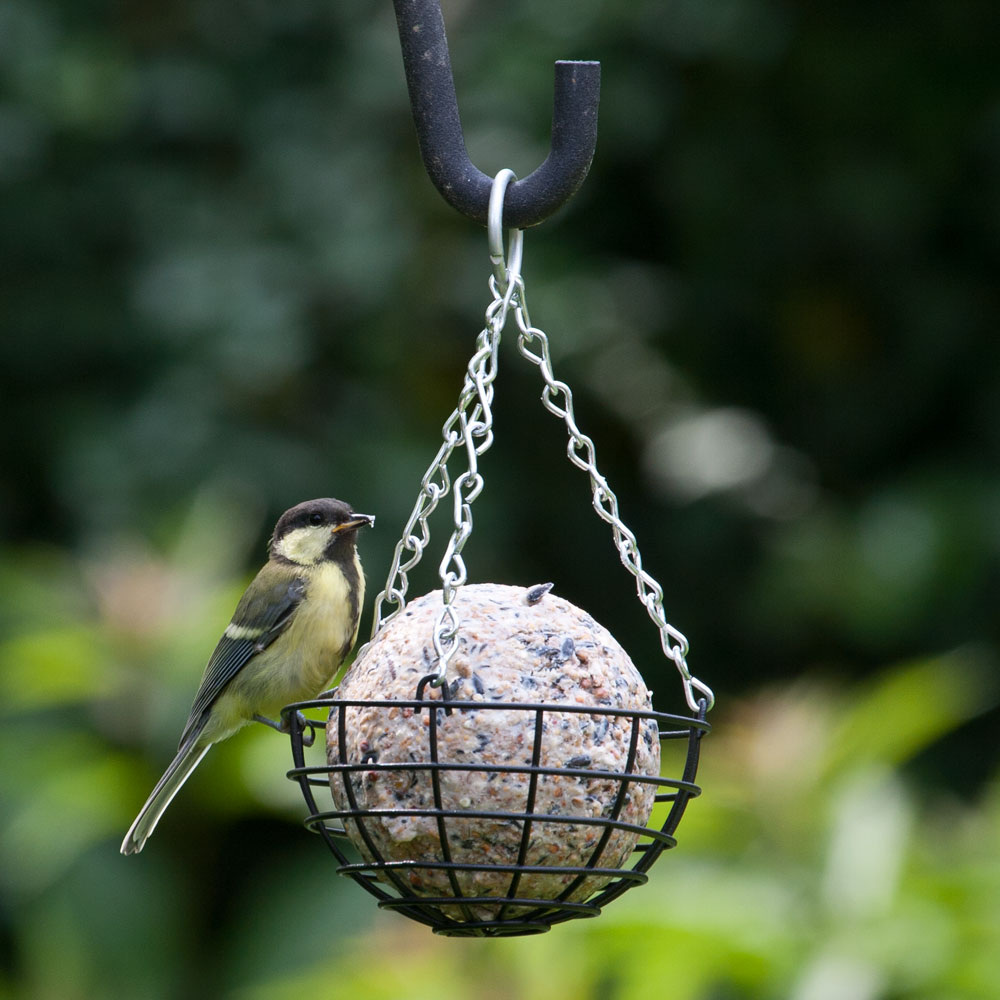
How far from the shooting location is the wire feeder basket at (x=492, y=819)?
283cm

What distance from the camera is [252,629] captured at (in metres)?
4.18

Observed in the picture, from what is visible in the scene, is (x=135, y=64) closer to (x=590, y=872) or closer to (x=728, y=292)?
(x=728, y=292)

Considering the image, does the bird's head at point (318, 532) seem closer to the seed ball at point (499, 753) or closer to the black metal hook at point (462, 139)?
the seed ball at point (499, 753)

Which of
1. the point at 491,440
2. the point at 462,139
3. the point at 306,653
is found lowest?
the point at 491,440

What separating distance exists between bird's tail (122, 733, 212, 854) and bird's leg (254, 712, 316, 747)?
246 mm

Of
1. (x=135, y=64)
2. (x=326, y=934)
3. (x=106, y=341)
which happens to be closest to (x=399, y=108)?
(x=135, y=64)

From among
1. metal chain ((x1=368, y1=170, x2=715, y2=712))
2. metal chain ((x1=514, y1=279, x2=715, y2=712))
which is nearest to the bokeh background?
metal chain ((x1=514, y1=279, x2=715, y2=712))

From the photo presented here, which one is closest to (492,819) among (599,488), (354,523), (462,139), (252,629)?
(599,488)

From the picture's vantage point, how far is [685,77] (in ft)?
26.3

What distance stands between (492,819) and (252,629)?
58.8 inches

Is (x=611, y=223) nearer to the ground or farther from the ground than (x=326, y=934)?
farther from the ground

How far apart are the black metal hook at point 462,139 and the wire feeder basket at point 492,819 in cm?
88

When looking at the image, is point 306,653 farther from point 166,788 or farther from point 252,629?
point 166,788

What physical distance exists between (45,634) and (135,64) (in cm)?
285
